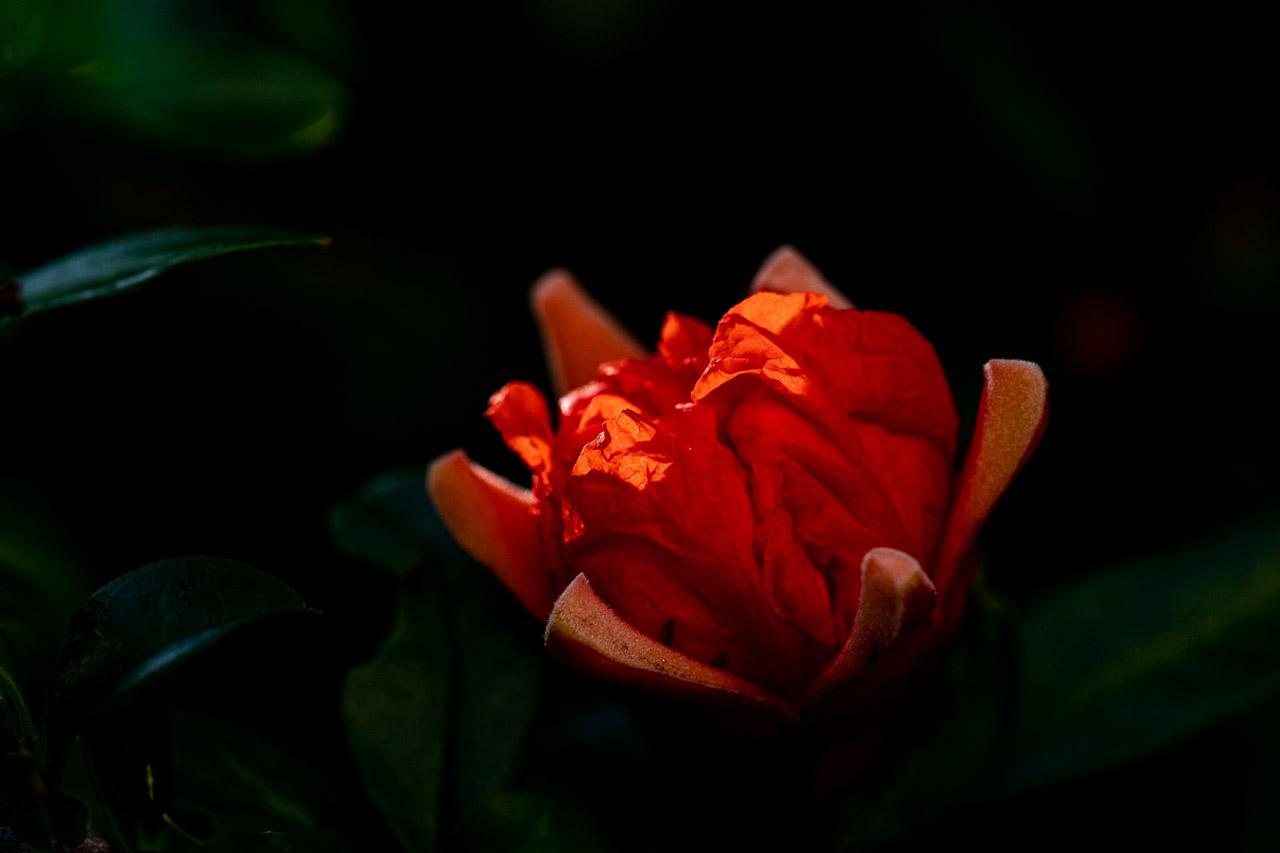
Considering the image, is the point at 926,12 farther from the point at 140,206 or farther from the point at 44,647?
the point at 44,647

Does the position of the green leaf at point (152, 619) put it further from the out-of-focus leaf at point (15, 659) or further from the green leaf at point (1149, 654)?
the green leaf at point (1149, 654)

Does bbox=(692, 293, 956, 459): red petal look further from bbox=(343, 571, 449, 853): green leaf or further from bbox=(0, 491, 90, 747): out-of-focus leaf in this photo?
bbox=(0, 491, 90, 747): out-of-focus leaf

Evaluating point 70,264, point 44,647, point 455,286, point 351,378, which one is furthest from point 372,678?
point 455,286

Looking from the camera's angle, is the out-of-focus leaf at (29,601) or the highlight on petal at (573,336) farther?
the highlight on petal at (573,336)

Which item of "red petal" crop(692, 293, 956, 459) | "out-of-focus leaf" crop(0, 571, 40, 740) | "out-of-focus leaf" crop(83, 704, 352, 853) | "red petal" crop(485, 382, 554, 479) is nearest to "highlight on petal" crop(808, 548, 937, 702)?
"red petal" crop(692, 293, 956, 459)

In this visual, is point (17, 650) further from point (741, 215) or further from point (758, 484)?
point (741, 215)

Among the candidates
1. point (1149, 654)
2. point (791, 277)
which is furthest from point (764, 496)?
point (1149, 654)

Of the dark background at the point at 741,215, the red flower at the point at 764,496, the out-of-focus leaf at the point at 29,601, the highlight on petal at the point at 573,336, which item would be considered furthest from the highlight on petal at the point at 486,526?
the dark background at the point at 741,215
